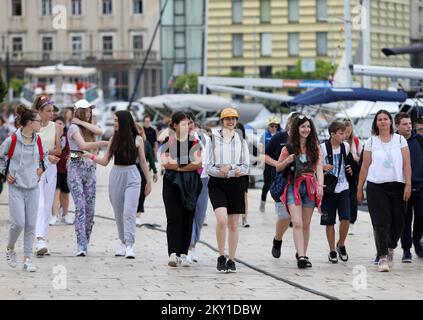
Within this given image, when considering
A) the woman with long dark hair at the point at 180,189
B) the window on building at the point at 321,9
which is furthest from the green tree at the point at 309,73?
the woman with long dark hair at the point at 180,189

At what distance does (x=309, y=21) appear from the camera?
267 feet

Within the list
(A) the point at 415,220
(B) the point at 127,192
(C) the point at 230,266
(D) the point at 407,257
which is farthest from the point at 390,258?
(B) the point at 127,192

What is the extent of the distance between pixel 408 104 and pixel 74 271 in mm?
17749

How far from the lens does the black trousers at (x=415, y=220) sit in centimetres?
1500

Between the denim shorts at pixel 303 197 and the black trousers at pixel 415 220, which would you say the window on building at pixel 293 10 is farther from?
the denim shorts at pixel 303 197

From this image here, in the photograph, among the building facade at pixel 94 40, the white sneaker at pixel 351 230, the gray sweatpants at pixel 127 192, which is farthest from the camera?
the building facade at pixel 94 40

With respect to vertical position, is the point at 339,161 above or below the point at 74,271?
above

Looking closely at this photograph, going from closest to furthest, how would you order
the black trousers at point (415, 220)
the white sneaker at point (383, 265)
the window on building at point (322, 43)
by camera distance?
1. the white sneaker at point (383, 265)
2. the black trousers at point (415, 220)
3. the window on building at point (322, 43)

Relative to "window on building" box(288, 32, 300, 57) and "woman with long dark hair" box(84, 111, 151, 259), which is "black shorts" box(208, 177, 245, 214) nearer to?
"woman with long dark hair" box(84, 111, 151, 259)

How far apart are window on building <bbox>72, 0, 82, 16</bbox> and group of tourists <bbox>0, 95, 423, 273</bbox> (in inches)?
3361

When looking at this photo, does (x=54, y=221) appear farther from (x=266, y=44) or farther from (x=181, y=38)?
(x=181, y=38)

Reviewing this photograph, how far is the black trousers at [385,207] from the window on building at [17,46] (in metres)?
88.0
